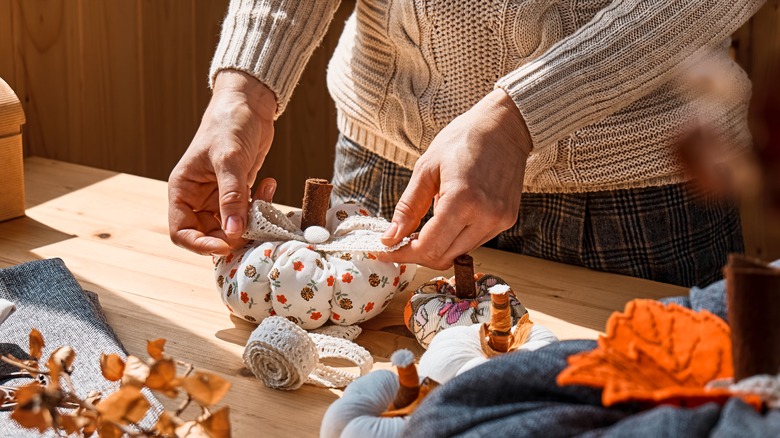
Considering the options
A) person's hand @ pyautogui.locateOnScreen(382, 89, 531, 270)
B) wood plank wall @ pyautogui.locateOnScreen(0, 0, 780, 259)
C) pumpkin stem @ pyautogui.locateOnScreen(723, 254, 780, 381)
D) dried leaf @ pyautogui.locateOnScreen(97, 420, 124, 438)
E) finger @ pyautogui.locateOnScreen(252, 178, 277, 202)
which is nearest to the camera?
pumpkin stem @ pyautogui.locateOnScreen(723, 254, 780, 381)

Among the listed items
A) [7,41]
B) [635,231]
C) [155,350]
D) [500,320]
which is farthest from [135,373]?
[7,41]

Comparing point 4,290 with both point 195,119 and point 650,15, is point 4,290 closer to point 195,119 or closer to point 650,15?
point 650,15

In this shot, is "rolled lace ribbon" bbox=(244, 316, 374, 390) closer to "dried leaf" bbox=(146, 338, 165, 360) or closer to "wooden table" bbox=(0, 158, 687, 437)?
"wooden table" bbox=(0, 158, 687, 437)

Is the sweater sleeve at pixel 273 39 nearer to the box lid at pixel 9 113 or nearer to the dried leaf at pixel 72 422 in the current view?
the box lid at pixel 9 113

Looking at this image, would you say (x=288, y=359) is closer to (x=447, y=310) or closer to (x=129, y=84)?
(x=447, y=310)

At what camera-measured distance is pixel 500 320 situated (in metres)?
0.66

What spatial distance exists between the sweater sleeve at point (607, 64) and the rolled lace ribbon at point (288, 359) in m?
0.34

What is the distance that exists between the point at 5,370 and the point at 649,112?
79 cm

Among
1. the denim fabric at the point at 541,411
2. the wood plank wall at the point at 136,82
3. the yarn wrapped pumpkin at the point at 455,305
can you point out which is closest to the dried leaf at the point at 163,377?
the denim fabric at the point at 541,411

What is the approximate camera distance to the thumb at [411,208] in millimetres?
867

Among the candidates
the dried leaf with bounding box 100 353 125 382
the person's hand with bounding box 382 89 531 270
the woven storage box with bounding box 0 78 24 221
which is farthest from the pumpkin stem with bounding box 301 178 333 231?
the woven storage box with bounding box 0 78 24 221

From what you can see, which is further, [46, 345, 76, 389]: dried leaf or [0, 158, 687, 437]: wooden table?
[0, 158, 687, 437]: wooden table

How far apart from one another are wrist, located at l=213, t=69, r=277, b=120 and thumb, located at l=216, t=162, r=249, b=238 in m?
0.14

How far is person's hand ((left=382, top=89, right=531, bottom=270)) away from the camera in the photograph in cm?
84
